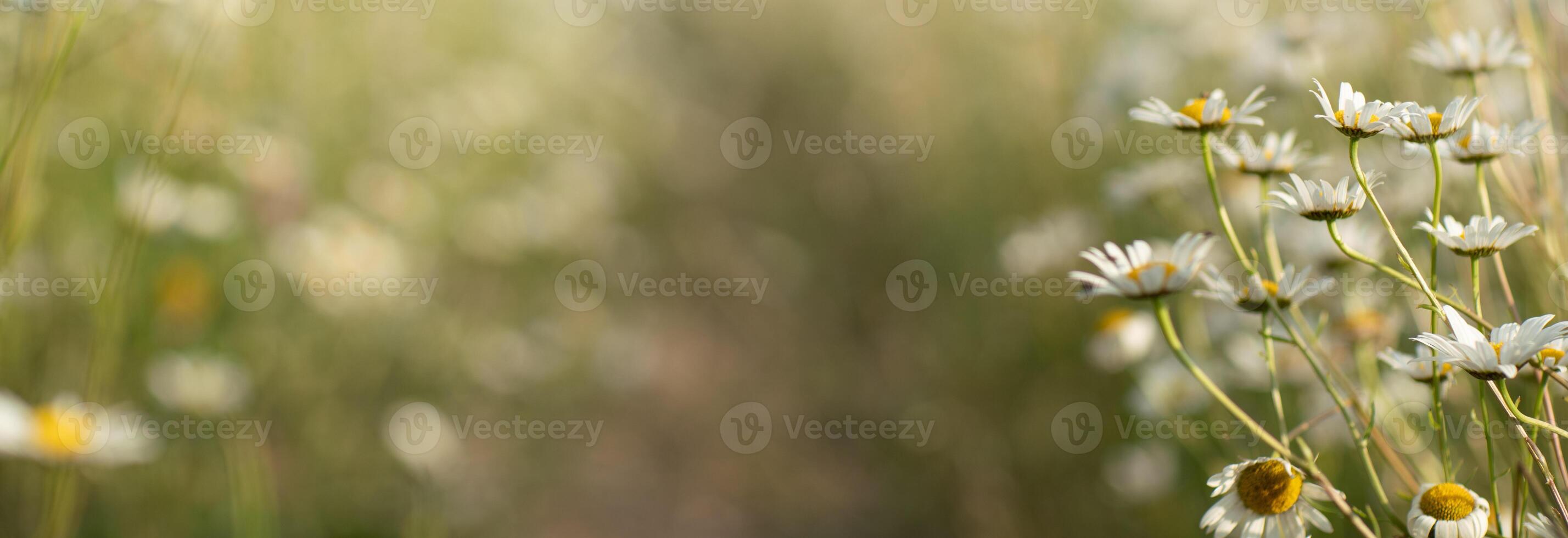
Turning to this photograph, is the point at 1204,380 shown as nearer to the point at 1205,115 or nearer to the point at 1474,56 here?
the point at 1205,115

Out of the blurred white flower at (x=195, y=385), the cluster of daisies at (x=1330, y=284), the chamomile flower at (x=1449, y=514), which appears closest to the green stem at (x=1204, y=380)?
the cluster of daisies at (x=1330, y=284)

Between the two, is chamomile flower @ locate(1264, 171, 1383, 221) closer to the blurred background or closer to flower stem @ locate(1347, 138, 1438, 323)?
flower stem @ locate(1347, 138, 1438, 323)

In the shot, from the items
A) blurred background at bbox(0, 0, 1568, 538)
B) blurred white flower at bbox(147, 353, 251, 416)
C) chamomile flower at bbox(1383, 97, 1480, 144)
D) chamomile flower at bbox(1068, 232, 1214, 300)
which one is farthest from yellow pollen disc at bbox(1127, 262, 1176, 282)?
blurred white flower at bbox(147, 353, 251, 416)

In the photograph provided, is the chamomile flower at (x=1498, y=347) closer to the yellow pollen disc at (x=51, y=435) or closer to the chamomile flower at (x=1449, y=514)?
the chamomile flower at (x=1449, y=514)

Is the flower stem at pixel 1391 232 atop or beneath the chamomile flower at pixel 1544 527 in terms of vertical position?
atop

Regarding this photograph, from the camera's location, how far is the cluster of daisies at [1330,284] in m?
0.68

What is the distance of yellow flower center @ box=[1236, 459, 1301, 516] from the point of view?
77 cm

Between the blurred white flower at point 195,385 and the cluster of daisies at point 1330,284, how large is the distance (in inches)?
66.5

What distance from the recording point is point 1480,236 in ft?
2.33

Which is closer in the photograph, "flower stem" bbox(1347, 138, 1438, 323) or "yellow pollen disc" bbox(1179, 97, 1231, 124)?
"flower stem" bbox(1347, 138, 1438, 323)

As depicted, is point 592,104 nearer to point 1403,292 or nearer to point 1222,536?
point 1403,292

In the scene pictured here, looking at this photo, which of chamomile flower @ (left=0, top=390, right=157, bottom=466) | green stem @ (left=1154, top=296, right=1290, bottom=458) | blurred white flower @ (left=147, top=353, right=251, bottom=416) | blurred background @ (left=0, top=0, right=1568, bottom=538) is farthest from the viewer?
blurred white flower @ (left=147, top=353, right=251, bottom=416)

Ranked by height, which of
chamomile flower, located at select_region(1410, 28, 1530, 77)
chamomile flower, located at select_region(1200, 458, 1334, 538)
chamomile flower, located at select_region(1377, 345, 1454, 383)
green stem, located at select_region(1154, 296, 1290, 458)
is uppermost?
chamomile flower, located at select_region(1410, 28, 1530, 77)

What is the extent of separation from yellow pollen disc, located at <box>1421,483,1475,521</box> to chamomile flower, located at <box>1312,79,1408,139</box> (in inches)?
12.1
